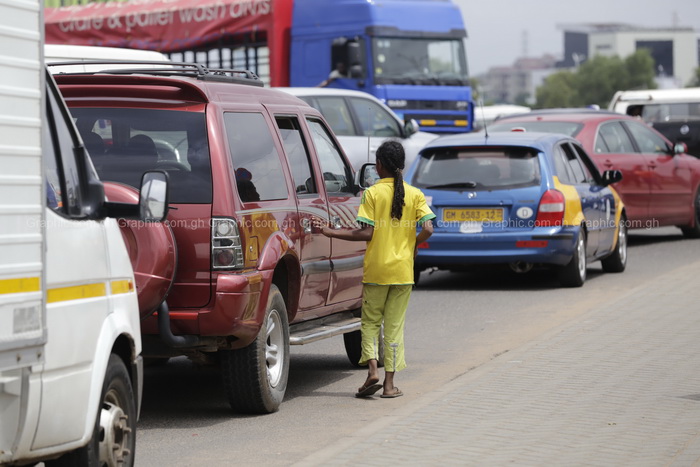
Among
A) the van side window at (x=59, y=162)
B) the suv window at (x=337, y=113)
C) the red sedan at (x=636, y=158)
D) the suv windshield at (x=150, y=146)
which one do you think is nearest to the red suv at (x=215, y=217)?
the suv windshield at (x=150, y=146)

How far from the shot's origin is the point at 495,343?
10.9m

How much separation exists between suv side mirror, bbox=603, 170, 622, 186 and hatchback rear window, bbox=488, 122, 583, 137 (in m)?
2.80

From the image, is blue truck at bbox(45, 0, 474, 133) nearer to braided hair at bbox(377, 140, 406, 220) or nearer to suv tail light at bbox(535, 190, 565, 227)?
suv tail light at bbox(535, 190, 565, 227)

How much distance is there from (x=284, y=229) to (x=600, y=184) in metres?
8.14

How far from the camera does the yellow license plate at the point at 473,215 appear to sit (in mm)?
14195

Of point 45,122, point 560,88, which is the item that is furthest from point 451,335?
point 560,88

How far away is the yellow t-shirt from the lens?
27.7ft

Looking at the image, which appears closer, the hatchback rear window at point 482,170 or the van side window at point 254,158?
the van side window at point 254,158

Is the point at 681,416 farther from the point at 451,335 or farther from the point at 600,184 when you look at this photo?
the point at 600,184

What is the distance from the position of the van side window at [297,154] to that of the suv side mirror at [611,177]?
7.27 m

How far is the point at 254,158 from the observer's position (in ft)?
26.4

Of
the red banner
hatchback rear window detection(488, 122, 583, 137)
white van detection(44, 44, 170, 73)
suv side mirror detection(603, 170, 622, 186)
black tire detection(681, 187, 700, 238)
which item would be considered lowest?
black tire detection(681, 187, 700, 238)

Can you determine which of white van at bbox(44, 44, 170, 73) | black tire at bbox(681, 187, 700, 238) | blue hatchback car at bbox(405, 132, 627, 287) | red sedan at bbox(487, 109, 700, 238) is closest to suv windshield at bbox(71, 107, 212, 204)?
white van at bbox(44, 44, 170, 73)

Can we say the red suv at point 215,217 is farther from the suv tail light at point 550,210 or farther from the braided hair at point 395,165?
the suv tail light at point 550,210
